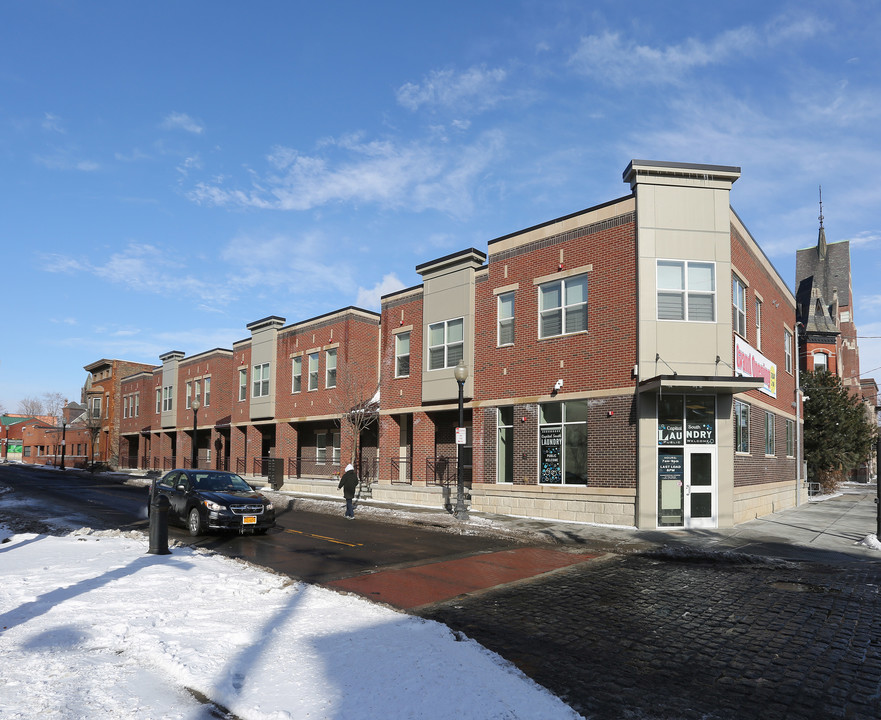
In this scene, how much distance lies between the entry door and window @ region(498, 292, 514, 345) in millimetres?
6951

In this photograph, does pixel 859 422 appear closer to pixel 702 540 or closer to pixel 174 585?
pixel 702 540

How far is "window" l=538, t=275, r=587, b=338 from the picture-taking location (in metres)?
19.8

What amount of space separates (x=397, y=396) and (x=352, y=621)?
19886 mm

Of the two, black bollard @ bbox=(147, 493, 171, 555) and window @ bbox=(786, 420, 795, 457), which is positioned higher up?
window @ bbox=(786, 420, 795, 457)

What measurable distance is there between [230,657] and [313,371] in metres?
27.8

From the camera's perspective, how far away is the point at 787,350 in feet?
90.7

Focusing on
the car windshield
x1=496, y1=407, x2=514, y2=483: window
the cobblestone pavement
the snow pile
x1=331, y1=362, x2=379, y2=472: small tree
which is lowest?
the cobblestone pavement

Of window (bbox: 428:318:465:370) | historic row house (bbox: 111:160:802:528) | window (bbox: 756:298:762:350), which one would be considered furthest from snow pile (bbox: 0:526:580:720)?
window (bbox: 756:298:762:350)

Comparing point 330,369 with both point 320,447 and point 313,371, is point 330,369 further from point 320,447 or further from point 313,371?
point 320,447

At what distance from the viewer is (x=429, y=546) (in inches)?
572

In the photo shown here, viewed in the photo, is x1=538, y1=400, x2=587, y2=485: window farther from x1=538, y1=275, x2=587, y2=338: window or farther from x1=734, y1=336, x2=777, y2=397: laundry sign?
x1=734, y1=336, x2=777, y2=397: laundry sign

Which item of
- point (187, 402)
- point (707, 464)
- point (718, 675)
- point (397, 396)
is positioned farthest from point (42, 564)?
point (187, 402)

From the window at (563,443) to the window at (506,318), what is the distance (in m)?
2.88

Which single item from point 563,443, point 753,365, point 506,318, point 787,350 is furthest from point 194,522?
point 787,350
